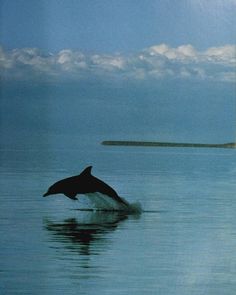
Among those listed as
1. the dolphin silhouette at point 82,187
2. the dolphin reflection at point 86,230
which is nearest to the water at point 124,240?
the dolphin reflection at point 86,230

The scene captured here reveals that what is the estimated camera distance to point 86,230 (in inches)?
319

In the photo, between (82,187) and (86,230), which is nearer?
(86,230)

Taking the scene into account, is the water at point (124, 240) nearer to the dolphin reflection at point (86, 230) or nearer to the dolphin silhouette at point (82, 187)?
the dolphin reflection at point (86, 230)

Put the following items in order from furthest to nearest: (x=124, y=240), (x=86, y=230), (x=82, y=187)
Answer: (x=82, y=187) < (x=86, y=230) < (x=124, y=240)

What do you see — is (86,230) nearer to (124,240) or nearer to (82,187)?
(124,240)

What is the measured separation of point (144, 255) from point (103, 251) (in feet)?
1.10

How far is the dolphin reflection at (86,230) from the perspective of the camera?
7422mm

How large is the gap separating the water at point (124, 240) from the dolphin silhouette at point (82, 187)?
0.19m

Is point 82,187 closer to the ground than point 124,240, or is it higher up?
higher up

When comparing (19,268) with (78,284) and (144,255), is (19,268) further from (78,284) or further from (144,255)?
(144,255)

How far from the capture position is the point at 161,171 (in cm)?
1233

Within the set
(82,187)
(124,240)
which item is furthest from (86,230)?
(82,187)

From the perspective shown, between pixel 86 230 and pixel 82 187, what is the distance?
129 centimetres

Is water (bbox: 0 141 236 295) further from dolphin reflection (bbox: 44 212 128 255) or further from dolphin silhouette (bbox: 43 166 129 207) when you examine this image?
dolphin silhouette (bbox: 43 166 129 207)
